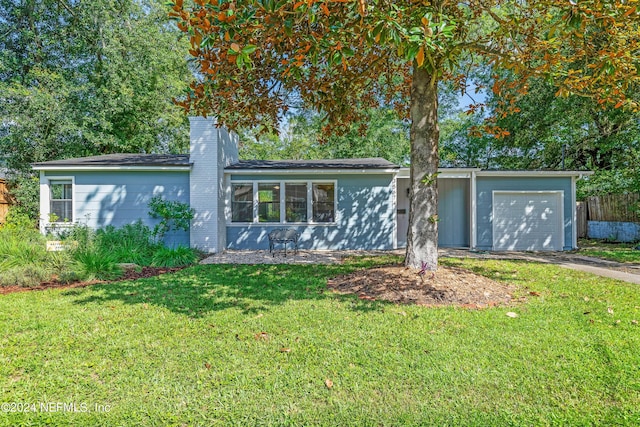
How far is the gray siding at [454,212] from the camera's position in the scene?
1202 centimetres

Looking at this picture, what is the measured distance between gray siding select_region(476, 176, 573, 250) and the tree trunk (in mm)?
6508

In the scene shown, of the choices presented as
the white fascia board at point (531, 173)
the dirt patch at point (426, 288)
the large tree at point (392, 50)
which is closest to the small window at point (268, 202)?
the large tree at point (392, 50)

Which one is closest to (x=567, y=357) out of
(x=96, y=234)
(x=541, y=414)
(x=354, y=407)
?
(x=541, y=414)

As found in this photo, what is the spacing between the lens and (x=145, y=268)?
7.62 m

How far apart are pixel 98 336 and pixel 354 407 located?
9.74ft

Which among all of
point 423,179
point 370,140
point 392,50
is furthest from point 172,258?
point 370,140

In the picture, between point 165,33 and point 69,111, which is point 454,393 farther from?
point 165,33

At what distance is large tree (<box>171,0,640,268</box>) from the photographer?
3289 mm

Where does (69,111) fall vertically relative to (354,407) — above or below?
above

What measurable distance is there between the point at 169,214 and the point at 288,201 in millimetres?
3881

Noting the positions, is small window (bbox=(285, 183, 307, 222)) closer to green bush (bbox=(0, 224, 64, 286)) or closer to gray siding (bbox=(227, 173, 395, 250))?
gray siding (bbox=(227, 173, 395, 250))

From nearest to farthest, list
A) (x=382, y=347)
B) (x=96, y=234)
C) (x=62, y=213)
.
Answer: (x=382, y=347) → (x=96, y=234) → (x=62, y=213)

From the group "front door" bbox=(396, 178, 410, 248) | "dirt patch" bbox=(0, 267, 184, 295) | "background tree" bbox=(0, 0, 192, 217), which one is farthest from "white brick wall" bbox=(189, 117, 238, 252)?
"background tree" bbox=(0, 0, 192, 217)

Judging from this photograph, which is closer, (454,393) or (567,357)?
(454,393)
